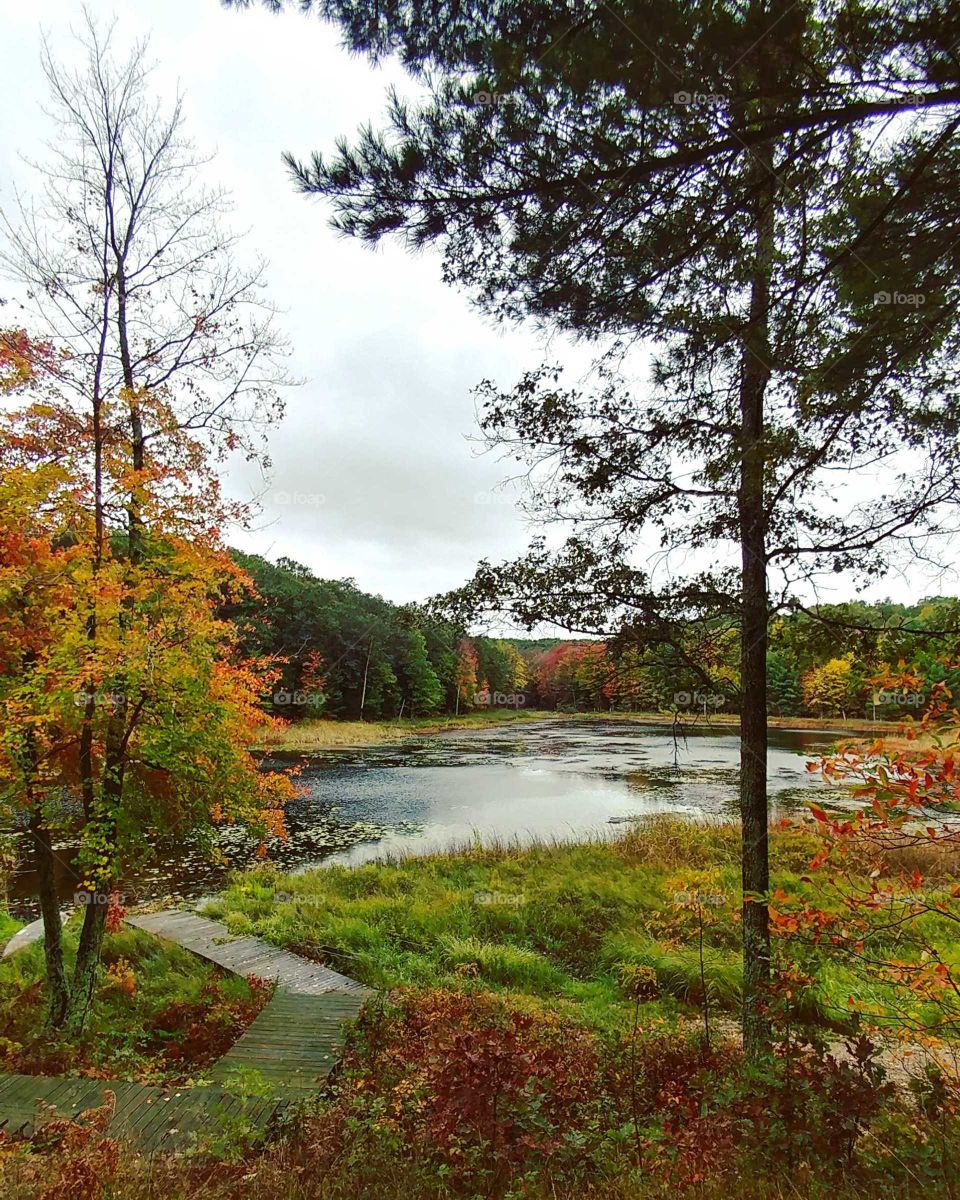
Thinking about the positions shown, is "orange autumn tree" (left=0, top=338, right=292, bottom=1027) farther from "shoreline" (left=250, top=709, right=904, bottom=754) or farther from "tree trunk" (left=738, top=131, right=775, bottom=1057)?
"shoreline" (left=250, top=709, right=904, bottom=754)

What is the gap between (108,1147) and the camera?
3852 millimetres

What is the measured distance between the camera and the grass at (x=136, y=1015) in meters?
6.41

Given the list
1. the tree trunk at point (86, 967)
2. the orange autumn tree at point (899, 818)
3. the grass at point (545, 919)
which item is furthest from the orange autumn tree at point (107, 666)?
the orange autumn tree at point (899, 818)

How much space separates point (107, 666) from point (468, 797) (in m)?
19.9

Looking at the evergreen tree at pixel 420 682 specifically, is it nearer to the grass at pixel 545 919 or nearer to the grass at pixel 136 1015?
the grass at pixel 545 919

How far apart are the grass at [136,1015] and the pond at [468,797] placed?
178 centimetres

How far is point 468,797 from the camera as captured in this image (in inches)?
952

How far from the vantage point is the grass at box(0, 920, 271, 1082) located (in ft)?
21.0

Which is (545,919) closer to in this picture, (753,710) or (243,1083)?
(243,1083)

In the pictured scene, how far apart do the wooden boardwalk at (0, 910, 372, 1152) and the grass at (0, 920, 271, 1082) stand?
0.40 meters

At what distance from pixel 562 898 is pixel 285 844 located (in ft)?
28.8

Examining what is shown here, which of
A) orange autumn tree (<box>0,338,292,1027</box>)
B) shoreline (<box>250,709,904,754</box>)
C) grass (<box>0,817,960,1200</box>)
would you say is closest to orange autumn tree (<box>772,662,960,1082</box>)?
grass (<box>0,817,960,1200</box>)

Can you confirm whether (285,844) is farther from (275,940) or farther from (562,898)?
(562,898)

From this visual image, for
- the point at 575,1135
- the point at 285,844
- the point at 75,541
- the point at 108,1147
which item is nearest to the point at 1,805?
the point at 75,541
